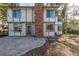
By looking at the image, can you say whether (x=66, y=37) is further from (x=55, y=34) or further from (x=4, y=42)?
(x=4, y=42)

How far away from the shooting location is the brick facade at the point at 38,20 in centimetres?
334

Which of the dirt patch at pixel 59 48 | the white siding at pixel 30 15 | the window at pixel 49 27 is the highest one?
the white siding at pixel 30 15

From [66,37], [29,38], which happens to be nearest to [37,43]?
[29,38]

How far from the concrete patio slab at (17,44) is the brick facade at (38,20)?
0.31 ft

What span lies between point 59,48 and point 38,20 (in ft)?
1.56

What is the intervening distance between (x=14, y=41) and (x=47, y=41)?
0.45 meters

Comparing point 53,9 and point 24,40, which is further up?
point 53,9

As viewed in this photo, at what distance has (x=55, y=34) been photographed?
3.38 meters

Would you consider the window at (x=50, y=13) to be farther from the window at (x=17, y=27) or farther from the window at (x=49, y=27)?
the window at (x=17, y=27)

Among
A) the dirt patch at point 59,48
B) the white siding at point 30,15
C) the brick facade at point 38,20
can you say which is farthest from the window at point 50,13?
the dirt patch at point 59,48

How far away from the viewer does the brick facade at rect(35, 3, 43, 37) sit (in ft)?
11.0

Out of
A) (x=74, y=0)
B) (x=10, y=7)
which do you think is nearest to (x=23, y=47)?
(x=10, y=7)

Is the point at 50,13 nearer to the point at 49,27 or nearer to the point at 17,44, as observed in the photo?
the point at 49,27

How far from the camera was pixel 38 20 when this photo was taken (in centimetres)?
337
